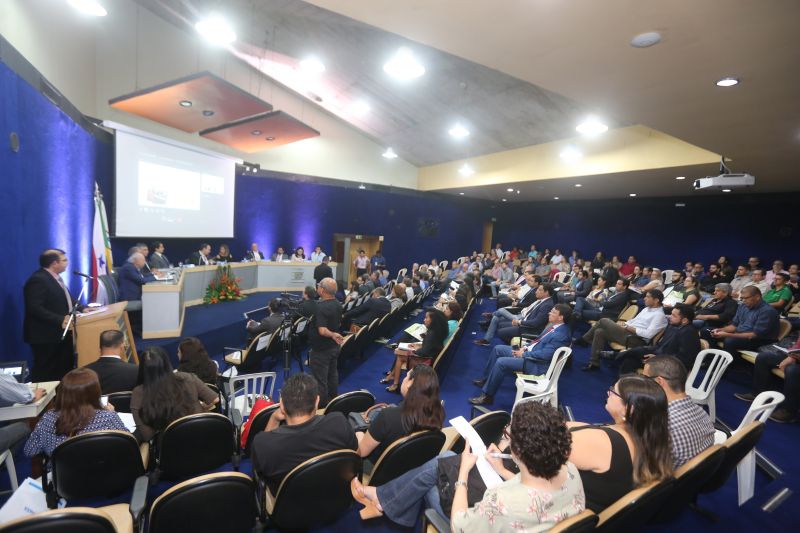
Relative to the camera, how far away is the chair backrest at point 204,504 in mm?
1562

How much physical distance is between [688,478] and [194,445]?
2.77m

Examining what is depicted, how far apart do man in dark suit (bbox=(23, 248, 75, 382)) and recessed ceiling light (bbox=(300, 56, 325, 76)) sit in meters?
6.72

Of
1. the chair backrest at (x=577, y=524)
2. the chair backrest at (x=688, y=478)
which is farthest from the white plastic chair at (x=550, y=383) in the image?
the chair backrest at (x=577, y=524)

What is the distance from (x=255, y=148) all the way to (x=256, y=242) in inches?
109

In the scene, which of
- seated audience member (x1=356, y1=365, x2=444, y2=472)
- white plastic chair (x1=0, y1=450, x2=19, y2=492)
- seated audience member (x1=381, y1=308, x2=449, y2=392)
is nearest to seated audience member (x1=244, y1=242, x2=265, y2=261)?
seated audience member (x1=381, y1=308, x2=449, y2=392)

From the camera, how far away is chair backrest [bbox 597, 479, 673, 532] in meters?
1.52

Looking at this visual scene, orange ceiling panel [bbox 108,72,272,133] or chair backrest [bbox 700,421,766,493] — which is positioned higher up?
orange ceiling panel [bbox 108,72,272,133]

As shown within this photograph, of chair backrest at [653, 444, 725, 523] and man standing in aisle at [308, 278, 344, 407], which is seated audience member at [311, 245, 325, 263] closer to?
man standing in aisle at [308, 278, 344, 407]

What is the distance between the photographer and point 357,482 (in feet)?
7.41

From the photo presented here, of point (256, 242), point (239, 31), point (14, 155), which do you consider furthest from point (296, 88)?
point (14, 155)

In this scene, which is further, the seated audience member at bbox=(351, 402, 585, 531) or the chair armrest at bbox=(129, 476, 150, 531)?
the chair armrest at bbox=(129, 476, 150, 531)

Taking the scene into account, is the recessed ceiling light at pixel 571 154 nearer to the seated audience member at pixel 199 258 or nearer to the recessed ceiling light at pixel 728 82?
the recessed ceiling light at pixel 728 82

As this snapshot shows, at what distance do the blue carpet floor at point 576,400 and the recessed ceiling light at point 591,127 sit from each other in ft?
14.0

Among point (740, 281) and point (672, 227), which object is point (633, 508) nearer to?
point (740, 281)
